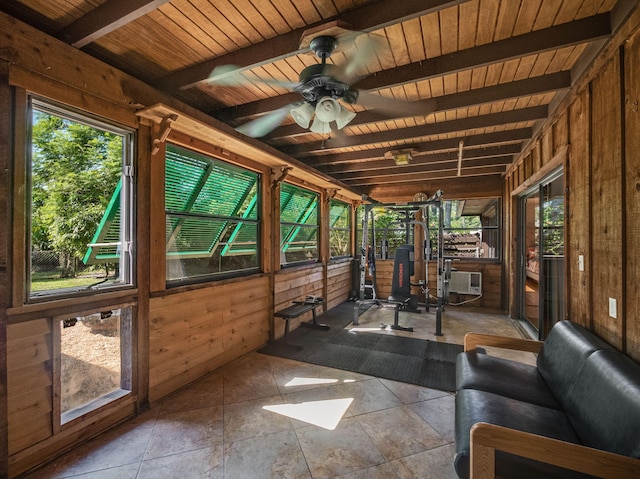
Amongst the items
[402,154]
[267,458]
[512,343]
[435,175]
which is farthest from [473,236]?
[267,458]

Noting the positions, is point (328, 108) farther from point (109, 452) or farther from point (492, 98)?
point (109, 452)

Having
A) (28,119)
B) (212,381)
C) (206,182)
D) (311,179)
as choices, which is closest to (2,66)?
(28,119)

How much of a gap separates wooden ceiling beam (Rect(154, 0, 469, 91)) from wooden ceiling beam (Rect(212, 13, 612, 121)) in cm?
63

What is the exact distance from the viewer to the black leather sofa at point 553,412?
1.04m

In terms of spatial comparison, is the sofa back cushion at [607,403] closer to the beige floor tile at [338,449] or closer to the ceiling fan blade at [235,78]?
the beige floor tile at [338,449]

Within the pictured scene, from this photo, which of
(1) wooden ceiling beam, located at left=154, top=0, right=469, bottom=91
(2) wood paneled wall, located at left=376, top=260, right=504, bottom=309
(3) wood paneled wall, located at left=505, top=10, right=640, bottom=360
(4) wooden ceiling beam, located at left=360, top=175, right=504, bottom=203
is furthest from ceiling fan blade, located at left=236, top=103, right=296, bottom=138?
(2) wood paneled wall, located at left=376, top=260, right=504, bottom=309

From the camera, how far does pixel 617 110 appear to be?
64.0 inches

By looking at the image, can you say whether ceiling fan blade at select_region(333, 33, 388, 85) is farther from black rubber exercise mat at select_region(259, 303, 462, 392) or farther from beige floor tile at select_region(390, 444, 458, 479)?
black rubber exercise mat at select_region(259, 303, 462, 392)

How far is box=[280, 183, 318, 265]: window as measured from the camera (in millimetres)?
4363

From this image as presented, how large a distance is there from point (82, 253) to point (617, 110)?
3.42 meters

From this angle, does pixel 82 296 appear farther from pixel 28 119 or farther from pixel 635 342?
pixel 635 342

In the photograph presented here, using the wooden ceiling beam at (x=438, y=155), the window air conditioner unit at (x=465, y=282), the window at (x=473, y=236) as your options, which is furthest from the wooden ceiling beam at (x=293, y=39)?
the window air conditioner unit at (x=465, y=282)

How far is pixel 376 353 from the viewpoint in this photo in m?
3.34

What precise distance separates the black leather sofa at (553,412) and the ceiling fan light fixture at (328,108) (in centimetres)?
181
